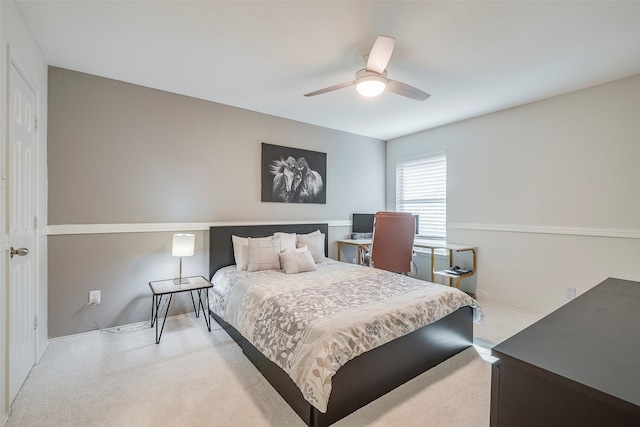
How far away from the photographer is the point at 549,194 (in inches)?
131

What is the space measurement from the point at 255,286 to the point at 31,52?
8.32 feet

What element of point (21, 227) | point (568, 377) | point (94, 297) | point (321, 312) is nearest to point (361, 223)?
point (321, 312)

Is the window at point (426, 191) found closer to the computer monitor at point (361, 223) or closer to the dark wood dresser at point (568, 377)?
the computer monitor at point (361, 223)

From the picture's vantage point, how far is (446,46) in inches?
90.4

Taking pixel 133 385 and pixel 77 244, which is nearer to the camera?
pixel 133 385

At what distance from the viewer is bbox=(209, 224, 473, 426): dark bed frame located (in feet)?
5.50

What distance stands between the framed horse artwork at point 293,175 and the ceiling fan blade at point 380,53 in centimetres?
201

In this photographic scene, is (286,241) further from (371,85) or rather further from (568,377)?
(568,377)

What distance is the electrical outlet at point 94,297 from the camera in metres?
2.79

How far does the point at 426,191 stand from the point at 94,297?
15.0 feet

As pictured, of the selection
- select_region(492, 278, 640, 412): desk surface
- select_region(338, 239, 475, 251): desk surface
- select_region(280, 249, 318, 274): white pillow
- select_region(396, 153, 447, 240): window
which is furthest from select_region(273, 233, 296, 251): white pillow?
select_region(492, 278, 640, 412): desk surface

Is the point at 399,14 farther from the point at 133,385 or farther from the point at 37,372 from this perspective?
the point at 37,372

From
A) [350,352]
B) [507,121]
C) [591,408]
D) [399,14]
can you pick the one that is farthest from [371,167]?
[591,408]

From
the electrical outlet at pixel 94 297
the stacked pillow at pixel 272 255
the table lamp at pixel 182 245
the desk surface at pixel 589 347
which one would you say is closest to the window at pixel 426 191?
the stacked pillow at pixel 272 255
